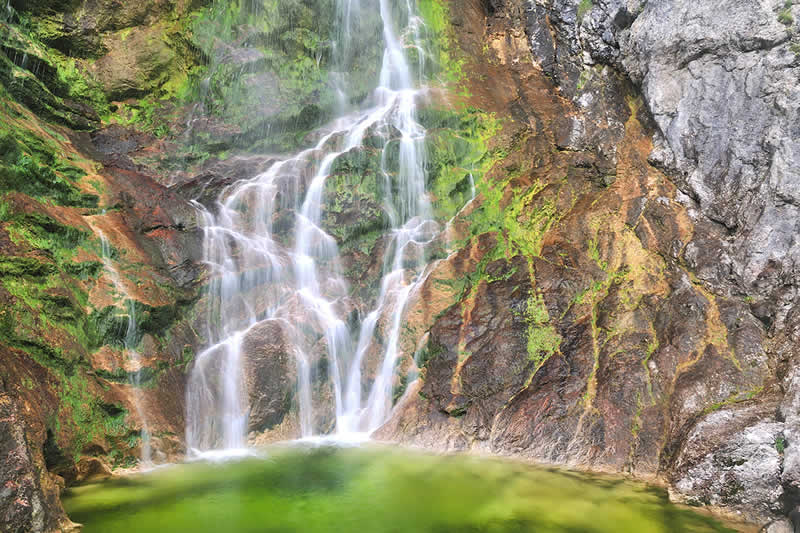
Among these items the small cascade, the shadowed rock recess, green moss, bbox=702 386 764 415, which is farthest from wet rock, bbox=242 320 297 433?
green moss, bbox=702 386 764 415

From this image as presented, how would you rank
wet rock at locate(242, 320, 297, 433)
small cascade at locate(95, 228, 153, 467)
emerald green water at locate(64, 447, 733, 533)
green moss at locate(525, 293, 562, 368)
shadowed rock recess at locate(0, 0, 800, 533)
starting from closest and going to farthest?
emerald green water at locate(64, 447, 733, 533) → shadowed rock recess at locate(0, 0, 800, 533) → small cascade at locate(95, 228, 153, 467) → wet rock at locate(242, 320, 297, 433) → green moss at locate(525, 293, 562, 368)

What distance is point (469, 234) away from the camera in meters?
14.3

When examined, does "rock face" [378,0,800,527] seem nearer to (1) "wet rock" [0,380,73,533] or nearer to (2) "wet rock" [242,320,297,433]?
(2) "wet rock" [242,320,297,433]

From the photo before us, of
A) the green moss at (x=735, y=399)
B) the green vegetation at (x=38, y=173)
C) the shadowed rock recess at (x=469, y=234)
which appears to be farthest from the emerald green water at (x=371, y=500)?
the green vegetation at (x=38, y=173)

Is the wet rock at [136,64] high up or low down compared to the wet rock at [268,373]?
up

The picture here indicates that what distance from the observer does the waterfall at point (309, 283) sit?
1166 centimetres

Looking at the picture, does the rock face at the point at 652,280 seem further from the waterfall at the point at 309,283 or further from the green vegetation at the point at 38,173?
the green vegetation at the point at 38,173

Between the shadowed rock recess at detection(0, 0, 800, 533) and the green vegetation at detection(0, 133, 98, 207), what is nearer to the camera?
the shadowed rock recess at detection(0, 0, 800, 533)

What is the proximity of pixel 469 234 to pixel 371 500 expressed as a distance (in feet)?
24.0

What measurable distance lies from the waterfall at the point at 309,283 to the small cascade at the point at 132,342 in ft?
2.98

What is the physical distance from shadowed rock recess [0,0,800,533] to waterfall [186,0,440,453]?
0.71 feet

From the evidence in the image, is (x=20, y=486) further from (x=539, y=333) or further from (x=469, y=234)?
(x=469, y=234)

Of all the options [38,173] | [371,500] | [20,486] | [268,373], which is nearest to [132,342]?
[268,373]

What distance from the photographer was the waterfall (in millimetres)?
11664
